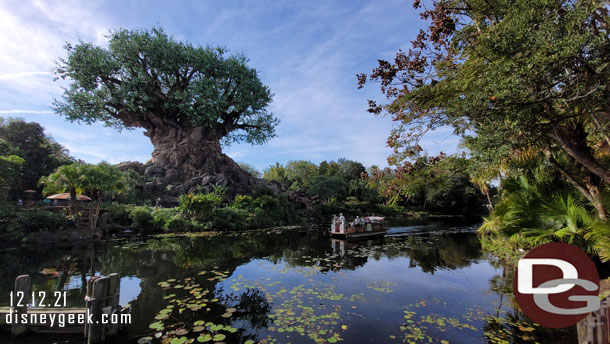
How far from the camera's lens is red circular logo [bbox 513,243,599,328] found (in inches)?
150

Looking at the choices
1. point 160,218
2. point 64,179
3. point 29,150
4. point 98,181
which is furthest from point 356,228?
point 29,150

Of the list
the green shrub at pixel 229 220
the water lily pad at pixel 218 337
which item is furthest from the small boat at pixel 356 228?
the water lily pad at pixel 218 337

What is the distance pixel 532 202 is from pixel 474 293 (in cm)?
359

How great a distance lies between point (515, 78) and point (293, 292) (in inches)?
263

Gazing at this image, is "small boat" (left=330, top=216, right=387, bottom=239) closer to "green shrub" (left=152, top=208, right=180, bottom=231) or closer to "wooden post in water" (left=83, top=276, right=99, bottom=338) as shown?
"green shrub" (left=152, top=208, right=180, bottom=231)

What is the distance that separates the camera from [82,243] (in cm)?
1527

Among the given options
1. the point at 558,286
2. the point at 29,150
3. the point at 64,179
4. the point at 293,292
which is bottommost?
the point at 293,292

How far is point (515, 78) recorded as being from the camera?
4352 millimetres

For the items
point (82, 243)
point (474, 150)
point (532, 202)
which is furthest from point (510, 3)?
point (82, 243)

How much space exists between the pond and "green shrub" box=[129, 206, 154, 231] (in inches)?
249

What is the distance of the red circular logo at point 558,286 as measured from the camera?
381cm

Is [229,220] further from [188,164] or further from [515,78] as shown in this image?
[515,78]

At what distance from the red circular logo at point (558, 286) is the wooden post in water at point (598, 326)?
1.30 feet

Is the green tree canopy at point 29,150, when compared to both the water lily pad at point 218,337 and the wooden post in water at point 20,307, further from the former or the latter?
the water lily pad at point 218,337
